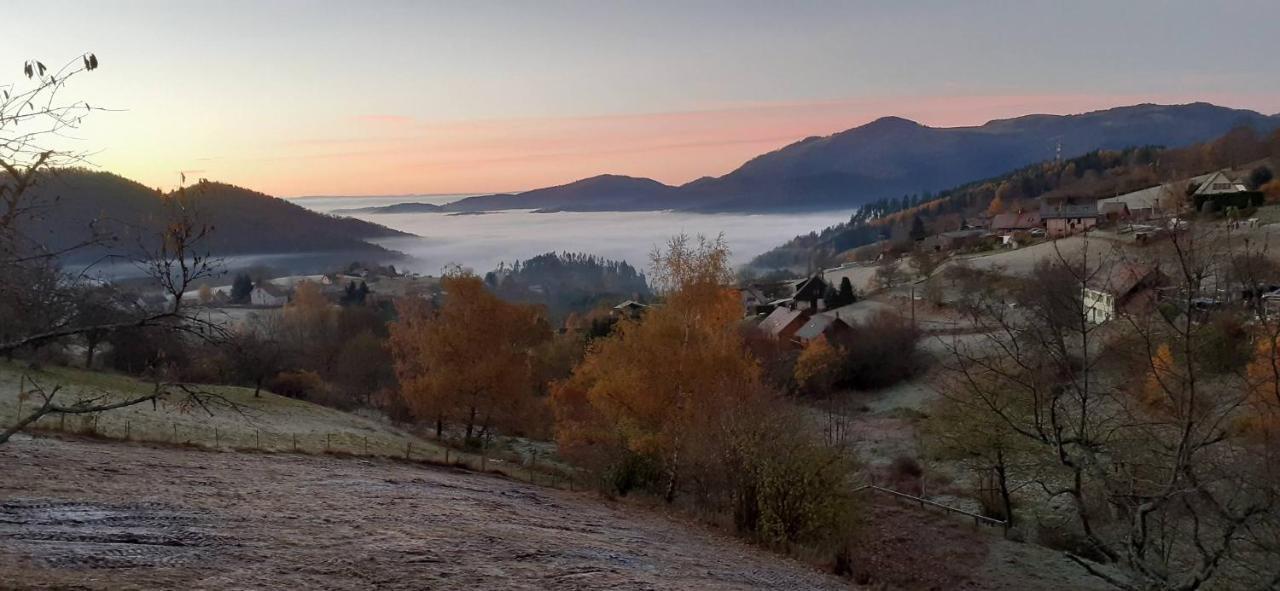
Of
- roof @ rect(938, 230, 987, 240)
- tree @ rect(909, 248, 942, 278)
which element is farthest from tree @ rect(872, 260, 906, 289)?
roof @ rect(938, 230, 987, 240)

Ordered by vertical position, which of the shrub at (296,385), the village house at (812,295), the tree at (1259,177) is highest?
the tree at (1259,177)

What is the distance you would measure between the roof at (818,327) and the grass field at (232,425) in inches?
1206

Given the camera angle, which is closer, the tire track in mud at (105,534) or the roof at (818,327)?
the tire track in mud at (105,534)

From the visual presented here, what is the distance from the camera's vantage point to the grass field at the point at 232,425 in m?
19.5

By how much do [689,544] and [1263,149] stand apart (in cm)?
14146

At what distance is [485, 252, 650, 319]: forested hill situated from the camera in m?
123

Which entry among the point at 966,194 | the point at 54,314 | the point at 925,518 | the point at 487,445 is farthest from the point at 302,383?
the point at 966,194

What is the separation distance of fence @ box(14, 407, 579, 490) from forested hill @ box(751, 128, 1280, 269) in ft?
385

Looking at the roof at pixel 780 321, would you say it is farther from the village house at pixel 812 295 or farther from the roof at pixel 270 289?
the roof at pixel 270 289

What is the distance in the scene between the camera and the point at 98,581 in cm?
815

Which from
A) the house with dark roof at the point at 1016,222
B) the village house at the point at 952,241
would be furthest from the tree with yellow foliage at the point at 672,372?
the house with dark roof at the point at 1016,222

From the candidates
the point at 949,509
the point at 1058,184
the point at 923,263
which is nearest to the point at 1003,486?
the point at 949,509

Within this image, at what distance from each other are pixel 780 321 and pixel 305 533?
5338cm

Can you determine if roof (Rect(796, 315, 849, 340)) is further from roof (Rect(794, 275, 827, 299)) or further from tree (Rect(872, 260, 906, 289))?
tree (Rect(872, 260, 906, 289))
